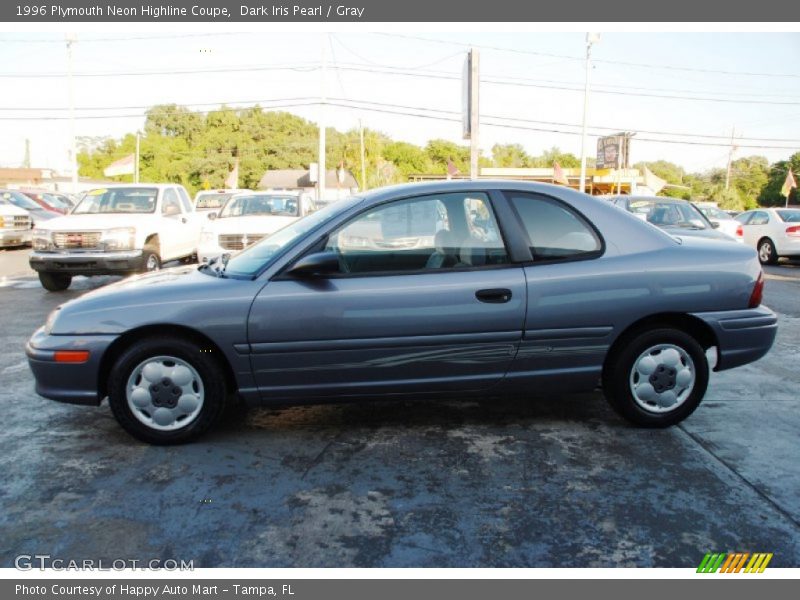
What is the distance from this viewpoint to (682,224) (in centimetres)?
1083

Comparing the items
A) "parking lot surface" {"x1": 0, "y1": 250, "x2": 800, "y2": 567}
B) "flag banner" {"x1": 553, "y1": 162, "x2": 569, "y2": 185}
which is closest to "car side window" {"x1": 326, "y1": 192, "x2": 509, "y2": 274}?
"parking lot surface" {"x1": 0, "y1": 250, "x2": 800, "y2": 567}

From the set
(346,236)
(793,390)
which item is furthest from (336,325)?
(793,390)

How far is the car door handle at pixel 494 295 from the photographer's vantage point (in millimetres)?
3623

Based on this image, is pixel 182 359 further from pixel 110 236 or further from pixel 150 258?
pixel 150 258

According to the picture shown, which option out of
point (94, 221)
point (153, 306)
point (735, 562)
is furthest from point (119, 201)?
point (735, 562)

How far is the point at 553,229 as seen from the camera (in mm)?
3844

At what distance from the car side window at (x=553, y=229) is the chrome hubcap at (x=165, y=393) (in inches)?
84.1

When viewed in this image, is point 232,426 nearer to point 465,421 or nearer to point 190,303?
point 190,303

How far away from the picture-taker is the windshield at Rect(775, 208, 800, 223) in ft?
48.0

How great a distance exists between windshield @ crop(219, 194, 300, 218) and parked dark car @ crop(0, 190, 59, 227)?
10.7 m

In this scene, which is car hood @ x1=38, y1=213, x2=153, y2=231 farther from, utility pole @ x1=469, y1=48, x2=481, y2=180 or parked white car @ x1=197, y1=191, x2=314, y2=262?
utility pole @ x1=469, y1=48, x2=481, y2=180

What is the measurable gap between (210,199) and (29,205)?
19.6 ft

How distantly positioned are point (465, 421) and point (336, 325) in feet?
3.81

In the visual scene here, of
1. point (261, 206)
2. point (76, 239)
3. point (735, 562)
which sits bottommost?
point (735, 562)
